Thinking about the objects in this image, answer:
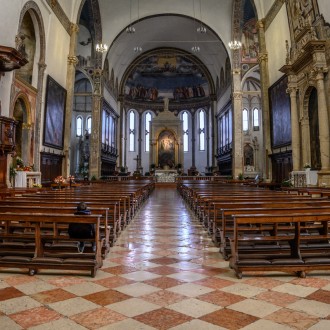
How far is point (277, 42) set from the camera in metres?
16.8

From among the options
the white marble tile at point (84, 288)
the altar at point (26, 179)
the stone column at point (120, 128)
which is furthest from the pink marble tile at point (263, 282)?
the stone column at point (120, 128)

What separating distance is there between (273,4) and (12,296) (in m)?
18.4

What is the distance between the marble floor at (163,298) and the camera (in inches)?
101

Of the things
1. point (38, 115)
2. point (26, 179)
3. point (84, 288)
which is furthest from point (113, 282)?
point (38, 115)

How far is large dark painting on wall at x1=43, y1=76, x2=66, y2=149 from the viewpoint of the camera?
16.1 metres

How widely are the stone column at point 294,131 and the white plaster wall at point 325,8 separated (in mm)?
3349

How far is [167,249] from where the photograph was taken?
5.25m

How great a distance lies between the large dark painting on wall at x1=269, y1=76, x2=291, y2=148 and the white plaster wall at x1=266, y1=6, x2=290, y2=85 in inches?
28.8

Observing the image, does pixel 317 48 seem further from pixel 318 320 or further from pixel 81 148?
pixel 81 148

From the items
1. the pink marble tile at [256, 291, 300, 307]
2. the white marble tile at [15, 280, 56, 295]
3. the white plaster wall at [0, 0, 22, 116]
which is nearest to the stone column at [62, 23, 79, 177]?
the white plaster wall at [0, 0, 22, 116]

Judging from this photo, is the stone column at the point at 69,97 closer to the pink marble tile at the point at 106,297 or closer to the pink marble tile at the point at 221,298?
the pink marble tile at the point at 106,297

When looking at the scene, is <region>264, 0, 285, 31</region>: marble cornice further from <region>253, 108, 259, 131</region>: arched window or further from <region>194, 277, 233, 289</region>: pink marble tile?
<region>194, 277, 233, 289</region>: pink marble tile

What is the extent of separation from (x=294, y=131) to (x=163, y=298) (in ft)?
42.6

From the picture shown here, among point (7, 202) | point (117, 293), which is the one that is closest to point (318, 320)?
point (117, 293)
